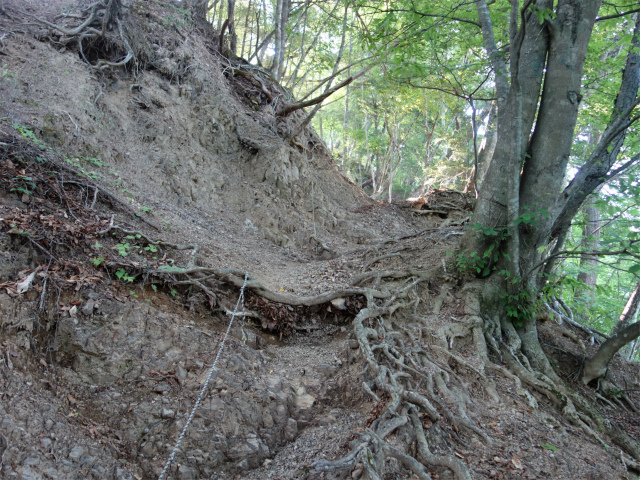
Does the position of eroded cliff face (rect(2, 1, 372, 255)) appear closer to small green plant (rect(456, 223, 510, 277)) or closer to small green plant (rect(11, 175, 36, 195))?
small green plant (rect(11, 175, 36, 195))

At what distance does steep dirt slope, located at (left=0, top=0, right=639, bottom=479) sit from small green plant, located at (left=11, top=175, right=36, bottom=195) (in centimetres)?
2

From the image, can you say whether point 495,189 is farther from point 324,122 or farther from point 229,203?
point 324,122

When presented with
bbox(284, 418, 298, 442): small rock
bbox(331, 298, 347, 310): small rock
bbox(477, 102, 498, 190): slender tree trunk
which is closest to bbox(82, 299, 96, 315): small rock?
bbox(284, 418, 298, 442): small rock

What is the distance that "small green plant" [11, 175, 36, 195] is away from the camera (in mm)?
3680

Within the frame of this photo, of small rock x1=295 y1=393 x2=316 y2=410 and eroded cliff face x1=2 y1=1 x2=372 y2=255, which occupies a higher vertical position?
eroded cliff face x1=2 y1=1 x2=372 y2=255

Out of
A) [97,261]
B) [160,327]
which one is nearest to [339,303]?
[160,327]

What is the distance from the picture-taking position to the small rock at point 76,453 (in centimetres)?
257

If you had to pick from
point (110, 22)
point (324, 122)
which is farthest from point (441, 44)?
point (324, 122)

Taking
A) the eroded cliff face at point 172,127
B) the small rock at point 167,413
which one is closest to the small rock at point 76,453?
the small rock at point 167,413

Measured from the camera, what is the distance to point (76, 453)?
2.61 m

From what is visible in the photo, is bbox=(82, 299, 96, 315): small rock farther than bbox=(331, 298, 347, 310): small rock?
No

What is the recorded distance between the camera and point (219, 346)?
384 cm

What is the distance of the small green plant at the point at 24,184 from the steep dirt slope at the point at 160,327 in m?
0.02

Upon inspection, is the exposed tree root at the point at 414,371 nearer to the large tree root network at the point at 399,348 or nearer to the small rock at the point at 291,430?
the large tree root network at the point at 399,348
